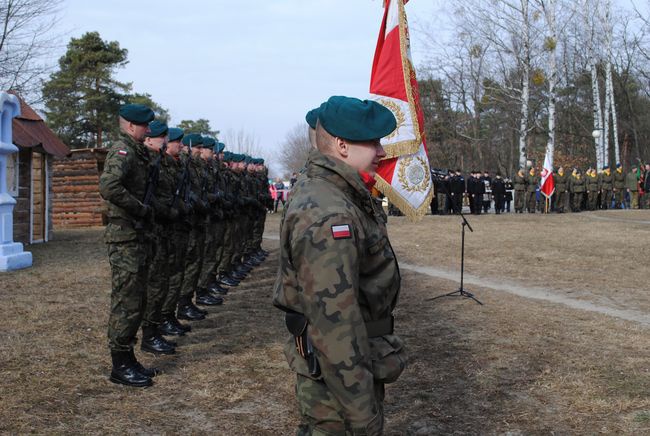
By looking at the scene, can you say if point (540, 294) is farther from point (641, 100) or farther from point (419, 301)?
point (641, 100)

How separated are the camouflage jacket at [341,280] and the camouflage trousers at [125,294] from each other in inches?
119

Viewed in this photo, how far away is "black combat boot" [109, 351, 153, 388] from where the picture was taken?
530cm

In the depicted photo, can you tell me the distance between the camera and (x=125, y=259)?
5309 millimetres

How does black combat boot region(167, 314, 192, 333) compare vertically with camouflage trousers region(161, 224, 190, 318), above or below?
below

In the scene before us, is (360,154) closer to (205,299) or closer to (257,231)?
(205,299)

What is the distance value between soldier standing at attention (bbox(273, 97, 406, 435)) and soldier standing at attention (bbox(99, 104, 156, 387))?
2977mm

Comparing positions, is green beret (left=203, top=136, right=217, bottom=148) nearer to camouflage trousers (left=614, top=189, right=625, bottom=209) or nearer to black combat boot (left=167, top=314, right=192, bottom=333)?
black combat boot (left=167, top=314, right=192, bottom=333)

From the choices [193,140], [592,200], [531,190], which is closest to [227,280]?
[193,140]

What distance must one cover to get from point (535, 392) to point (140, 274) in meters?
3.33

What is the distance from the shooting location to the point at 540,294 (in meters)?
9.91

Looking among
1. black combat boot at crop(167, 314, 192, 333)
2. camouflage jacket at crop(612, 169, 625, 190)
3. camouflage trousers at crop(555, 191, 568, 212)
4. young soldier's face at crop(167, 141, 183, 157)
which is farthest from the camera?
camouflage jacket at crop(612, 169, 625, 190)

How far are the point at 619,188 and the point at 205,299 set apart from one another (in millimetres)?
27580

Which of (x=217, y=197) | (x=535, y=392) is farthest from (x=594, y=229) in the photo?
(x=535, y=392)

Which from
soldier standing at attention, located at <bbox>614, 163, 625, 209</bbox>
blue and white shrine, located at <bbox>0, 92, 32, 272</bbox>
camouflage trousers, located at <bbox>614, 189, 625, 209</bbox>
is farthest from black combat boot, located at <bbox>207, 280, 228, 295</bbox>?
camouflage trousers, located at <bbox>614, 189, 625, 209</bbox>
